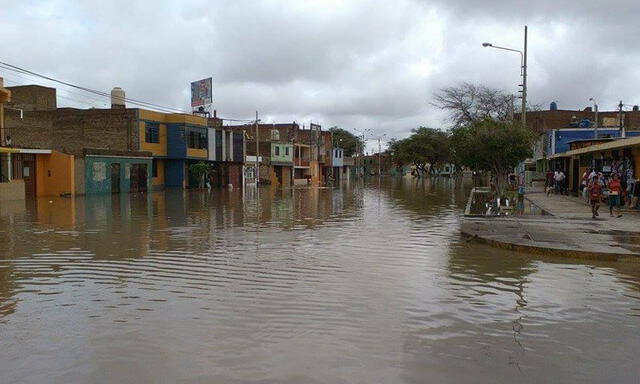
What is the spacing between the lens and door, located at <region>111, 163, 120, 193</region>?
140ft

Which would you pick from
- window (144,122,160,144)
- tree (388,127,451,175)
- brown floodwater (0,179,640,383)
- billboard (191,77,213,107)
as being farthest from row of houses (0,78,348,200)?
tree (388,127,451,175)

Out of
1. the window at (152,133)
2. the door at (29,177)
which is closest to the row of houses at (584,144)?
the window at (152,133)

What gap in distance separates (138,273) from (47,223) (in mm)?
11010

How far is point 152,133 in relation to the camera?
50.5 metres

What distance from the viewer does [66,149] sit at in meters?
50.1

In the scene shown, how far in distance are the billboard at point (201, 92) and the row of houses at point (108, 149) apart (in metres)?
2.18

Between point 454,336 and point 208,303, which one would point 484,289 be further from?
point 208,303

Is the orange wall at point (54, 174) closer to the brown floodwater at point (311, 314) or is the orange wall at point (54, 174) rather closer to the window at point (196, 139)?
the window at point (196, 139)

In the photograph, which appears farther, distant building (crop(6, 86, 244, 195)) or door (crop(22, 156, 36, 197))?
distant building (crop(6, 86, 244, 195))

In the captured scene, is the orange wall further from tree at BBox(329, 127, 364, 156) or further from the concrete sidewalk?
tree at BBox(329, 127, 364, 156)

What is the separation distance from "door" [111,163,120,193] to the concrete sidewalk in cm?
3048

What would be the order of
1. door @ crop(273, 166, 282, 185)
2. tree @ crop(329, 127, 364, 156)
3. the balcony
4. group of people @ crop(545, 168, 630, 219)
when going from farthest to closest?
tree @ crop(329, 127, 364, 156) < the balcony < door @ crop(273, 166, 282, 185) < group of people @ crop(545, 168, 630, 219)

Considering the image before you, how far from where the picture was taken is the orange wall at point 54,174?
38281mm

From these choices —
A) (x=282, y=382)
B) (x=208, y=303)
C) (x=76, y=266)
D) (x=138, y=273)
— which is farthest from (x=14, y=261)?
(x=282, y=382)
